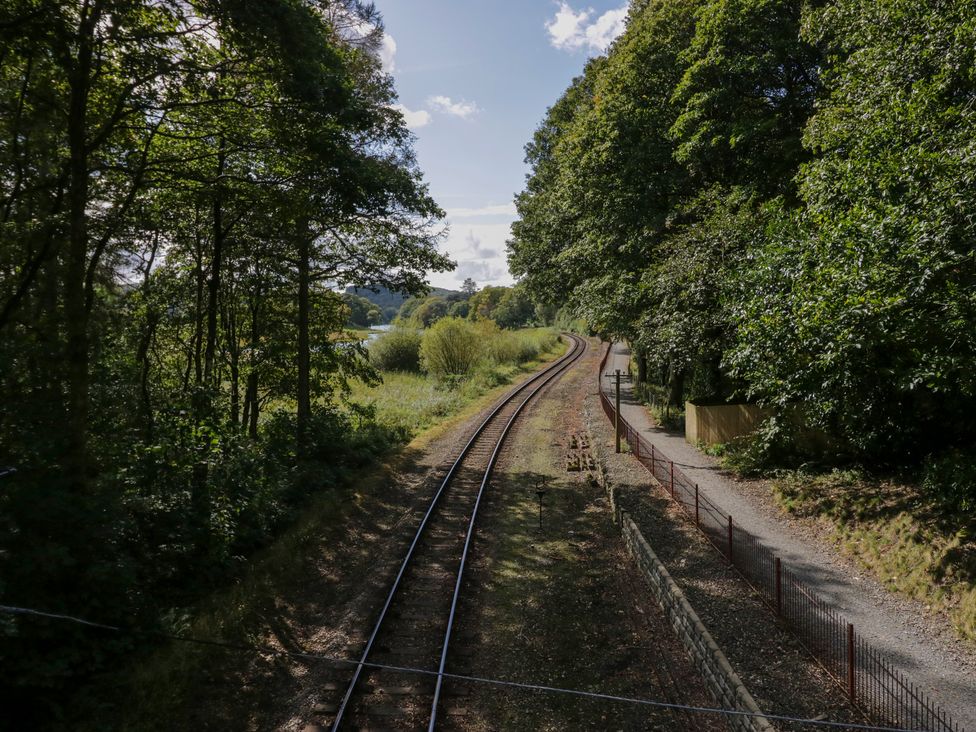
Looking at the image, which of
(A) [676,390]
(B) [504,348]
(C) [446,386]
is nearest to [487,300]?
(B) [504,348]

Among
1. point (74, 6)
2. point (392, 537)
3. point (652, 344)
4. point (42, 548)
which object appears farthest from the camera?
point (652, 344)

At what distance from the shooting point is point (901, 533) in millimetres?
10367

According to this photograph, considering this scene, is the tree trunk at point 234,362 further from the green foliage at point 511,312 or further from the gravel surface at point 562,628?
the green foliage at point 511,312

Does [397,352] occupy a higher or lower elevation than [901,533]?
higher

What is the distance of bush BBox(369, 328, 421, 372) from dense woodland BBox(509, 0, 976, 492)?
26.3 m

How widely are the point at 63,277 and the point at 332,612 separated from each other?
7526 mm

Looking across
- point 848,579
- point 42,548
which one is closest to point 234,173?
point 42,548

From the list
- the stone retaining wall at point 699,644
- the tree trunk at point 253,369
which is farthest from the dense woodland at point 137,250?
the stone retaining wall at point 699,644

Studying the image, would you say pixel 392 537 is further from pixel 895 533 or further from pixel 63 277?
pixel 895 533

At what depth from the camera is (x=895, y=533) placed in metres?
10.5

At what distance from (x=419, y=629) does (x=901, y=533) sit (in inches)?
363

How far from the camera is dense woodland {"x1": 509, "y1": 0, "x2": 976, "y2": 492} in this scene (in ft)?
29.5

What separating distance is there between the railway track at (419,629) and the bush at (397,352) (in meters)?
31.6

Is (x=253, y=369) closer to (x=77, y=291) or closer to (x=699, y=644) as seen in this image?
(x=77, y=291)
